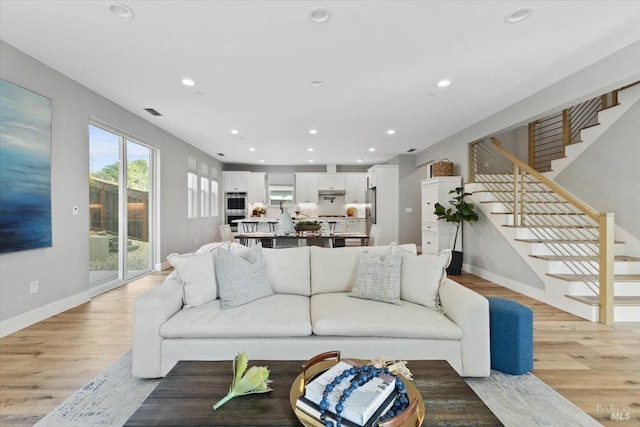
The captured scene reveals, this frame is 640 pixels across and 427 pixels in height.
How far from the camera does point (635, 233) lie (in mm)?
4094

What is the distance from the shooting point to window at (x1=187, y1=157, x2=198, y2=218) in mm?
7414

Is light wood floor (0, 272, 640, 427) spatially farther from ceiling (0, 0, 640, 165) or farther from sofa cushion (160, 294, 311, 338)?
ceiling (0, 0, 640, 165)

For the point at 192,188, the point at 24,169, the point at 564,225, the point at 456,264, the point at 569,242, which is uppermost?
the point at 192,188

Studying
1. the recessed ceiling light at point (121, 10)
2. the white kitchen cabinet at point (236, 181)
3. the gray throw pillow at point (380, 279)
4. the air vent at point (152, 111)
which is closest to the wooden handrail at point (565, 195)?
the gray throw pillow at point (380, 279)

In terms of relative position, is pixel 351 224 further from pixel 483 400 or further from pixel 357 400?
pixel 357 400

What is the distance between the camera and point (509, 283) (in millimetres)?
4668

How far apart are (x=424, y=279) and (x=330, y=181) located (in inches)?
322

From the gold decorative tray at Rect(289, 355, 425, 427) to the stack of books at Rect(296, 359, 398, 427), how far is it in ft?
0.07

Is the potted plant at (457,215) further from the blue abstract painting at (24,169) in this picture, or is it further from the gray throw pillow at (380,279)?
the blue abstract painting at (24,169)

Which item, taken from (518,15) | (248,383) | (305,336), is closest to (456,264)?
(518,15)

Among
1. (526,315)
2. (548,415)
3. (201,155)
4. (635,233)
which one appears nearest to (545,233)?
(635,233)

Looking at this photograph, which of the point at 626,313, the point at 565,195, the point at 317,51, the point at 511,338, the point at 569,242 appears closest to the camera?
the point at 511,338

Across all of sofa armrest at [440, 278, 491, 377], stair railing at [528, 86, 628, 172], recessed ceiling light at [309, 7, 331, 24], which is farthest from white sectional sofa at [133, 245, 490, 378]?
stair railing at [528, 86, 628, 172]

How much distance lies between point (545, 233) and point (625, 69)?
7.91 ft
